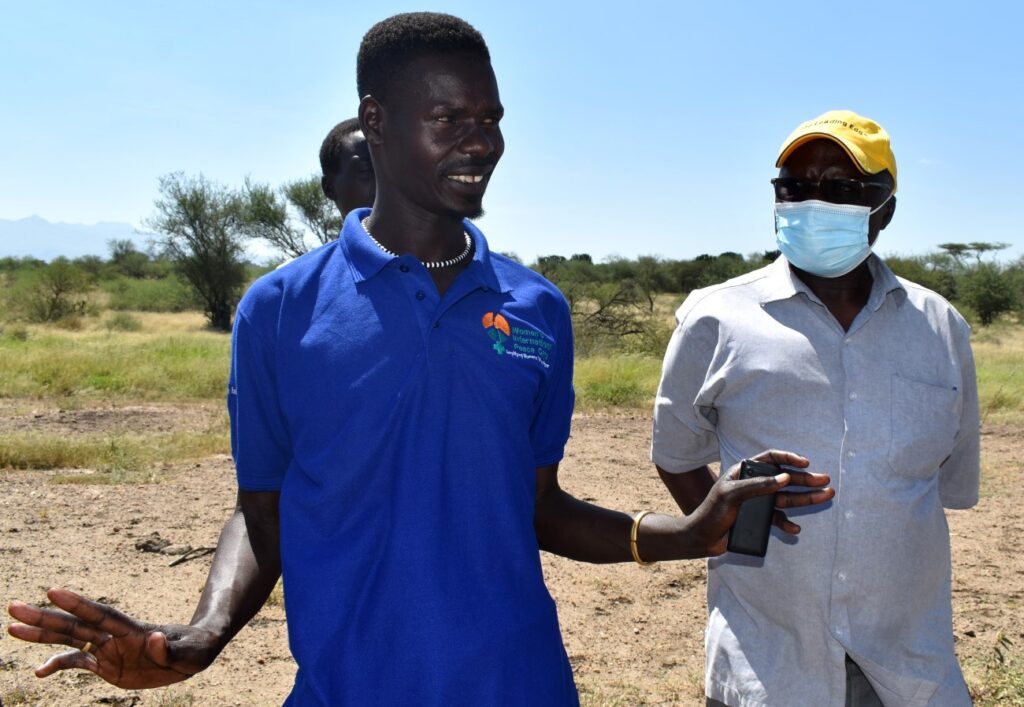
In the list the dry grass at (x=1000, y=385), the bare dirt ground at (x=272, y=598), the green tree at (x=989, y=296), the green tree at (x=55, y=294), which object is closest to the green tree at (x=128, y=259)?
the green tree at (x=55, y=294)

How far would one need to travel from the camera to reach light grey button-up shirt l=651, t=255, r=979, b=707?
203 cm

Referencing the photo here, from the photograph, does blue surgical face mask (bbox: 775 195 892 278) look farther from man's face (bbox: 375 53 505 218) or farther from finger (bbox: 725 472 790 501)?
man's face (bbox: 375 53 505 218)

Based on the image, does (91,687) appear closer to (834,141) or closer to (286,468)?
(286,468)

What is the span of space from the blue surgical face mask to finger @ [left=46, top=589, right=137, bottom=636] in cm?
168

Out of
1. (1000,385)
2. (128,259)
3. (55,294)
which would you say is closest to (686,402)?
(1000,385)

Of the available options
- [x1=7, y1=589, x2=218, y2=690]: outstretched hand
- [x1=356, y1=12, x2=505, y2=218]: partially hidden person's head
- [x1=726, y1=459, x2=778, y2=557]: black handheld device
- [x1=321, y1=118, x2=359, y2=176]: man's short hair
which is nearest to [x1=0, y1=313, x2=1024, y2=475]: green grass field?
[x1=321, y1=118, x2=359, y2=176]: man's short hair

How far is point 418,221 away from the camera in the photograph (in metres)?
1.59

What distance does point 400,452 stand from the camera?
1.40m

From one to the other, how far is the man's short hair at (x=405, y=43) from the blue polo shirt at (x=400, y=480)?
31 cm

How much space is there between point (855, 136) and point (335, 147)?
1892mm

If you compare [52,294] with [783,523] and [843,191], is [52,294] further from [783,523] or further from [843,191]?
[783,523]

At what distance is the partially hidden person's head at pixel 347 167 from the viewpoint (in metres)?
3.24

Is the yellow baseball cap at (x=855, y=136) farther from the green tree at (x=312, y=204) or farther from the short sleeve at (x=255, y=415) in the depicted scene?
the green tree at (x=312, y=204)

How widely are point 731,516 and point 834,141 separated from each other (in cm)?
106
